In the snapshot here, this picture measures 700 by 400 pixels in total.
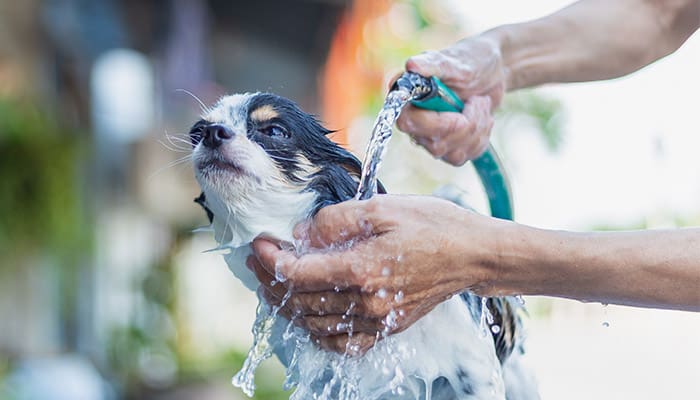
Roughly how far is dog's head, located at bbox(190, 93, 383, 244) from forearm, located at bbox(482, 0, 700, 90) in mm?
782

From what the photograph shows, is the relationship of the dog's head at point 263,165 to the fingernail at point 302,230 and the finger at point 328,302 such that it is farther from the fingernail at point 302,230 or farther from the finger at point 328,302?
the finger at point 328,302

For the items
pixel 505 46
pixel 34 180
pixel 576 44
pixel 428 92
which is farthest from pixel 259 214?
pixel 34 180

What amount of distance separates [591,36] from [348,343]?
1.15m

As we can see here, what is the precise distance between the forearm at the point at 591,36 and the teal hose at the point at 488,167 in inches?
11.1

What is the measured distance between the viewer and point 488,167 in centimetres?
201

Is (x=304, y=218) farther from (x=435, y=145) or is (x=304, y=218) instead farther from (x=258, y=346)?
(x=435, y=145)

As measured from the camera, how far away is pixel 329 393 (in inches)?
62.3

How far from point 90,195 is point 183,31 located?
11.2 ft

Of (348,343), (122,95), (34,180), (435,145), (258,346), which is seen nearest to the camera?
Result: (348,343)

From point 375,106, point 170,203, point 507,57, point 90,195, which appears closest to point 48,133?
point 375,106

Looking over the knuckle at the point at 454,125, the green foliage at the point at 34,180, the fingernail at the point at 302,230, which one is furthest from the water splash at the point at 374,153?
the green foliage at the point at 34,180

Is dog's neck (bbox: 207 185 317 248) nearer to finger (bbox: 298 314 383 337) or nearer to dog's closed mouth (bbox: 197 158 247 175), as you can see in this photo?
dog's closed mouth (bbox: 197 158 247 175)

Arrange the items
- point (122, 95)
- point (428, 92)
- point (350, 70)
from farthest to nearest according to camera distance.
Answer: point (122, 95) < point (350, 70) < point (428, 92)

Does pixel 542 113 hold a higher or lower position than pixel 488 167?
higher
